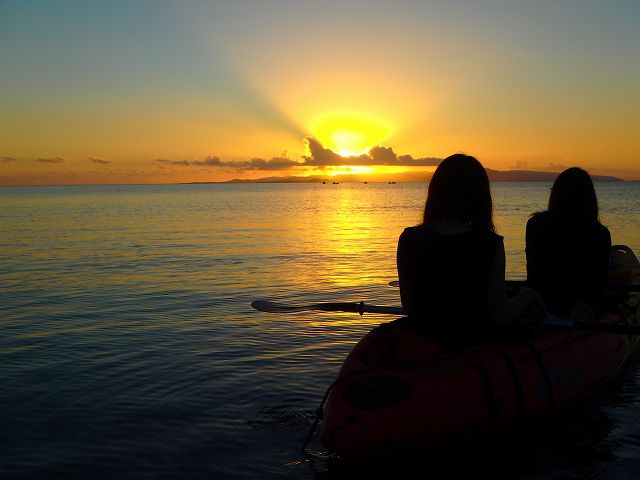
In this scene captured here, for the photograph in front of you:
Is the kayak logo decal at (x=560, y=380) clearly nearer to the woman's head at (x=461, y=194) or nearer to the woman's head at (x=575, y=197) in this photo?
the woman's head at (x=575, y=197)

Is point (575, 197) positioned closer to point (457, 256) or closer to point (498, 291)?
point (498, 291)

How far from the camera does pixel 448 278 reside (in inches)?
186

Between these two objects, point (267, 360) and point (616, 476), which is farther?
point (267, 360)

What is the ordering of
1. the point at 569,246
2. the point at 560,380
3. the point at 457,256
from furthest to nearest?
the point at 569,246 < the point at 560,380 < the point at 457,256

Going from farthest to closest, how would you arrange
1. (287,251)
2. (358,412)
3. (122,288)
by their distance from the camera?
(287,251), (122,288), (358,412)

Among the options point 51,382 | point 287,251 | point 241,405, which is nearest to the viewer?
point 241,405

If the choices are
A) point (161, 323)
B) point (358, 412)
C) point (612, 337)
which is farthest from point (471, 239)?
point (161, 323)

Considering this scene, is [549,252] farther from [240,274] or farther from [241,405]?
[240,274]

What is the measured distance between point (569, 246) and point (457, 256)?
2.37 metres

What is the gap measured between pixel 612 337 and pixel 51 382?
632cm

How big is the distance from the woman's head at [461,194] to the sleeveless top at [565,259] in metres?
1.89

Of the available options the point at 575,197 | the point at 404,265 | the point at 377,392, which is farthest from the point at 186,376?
the point at 575,197

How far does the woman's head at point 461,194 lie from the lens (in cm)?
473

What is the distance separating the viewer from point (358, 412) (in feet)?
15.1
